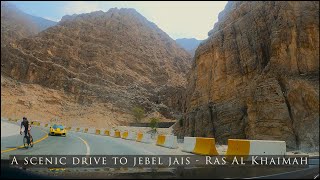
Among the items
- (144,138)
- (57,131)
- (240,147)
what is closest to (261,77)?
(144,138)

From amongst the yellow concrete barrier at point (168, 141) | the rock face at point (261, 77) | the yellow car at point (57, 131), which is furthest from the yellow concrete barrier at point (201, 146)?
the yellow car at point (57, 131)

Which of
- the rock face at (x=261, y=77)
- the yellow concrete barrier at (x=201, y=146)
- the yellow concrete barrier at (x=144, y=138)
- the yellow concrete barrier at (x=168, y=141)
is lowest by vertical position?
the yellow concrete barrier at (x=144, y=138)

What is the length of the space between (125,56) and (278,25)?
107 m

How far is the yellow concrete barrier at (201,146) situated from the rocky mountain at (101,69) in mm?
84301

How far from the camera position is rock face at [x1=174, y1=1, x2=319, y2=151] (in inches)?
1554

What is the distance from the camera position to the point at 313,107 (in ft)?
123

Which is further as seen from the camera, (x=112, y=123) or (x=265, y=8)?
(x=112, y=123)

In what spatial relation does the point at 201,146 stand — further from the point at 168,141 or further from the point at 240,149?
the point at 168,141

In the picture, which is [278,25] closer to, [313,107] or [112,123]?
[313,107]

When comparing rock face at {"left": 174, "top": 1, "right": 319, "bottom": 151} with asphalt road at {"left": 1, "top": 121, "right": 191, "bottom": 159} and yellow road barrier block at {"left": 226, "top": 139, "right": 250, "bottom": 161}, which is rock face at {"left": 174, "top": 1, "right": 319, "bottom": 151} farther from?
yellow road barrier block at {"left": 226, "top": 139, "right": 250, "bottom": 161}

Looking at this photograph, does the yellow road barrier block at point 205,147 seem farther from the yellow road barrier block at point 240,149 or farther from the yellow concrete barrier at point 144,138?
the yellow concrete barrier at point 144,138

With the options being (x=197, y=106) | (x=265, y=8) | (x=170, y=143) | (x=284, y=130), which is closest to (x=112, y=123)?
(x=197, y=106)

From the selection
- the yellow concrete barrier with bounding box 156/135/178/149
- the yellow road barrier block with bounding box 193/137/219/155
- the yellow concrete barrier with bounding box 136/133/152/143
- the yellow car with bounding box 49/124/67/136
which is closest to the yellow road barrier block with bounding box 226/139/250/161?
the yellow road barrier block with bounding box 193/137/219/155

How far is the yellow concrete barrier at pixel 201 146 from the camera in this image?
21.1 m
